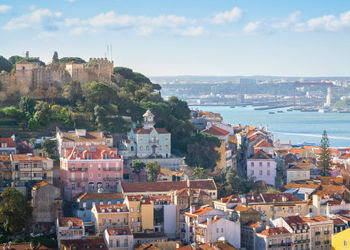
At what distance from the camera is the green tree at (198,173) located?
40.0 m

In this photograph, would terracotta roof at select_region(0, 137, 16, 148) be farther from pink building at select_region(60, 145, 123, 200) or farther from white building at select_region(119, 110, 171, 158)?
white building at select_region(119, 110, 171, 158)

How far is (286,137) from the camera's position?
268 ft

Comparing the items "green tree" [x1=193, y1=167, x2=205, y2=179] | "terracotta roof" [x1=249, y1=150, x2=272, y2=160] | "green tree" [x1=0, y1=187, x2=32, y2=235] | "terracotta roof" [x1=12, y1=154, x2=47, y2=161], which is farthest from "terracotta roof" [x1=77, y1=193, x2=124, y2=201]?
"terracotta roof" [x1=249, y1=150, x2=272, y2=160]

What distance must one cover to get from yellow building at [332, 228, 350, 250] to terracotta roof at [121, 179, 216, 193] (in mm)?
6771

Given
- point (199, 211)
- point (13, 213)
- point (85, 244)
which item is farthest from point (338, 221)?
point (13, 213)

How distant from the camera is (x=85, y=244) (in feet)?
97.1

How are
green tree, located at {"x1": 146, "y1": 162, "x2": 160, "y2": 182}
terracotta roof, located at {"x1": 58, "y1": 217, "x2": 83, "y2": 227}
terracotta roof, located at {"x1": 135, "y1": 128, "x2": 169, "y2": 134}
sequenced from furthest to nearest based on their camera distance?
terracotta roof, located at {"x1": 135, "y1": 128, "x2": 169, "y2": 134} → green tree, located at {"x1": 146, "y1": 162, "x2": 160, "y2": 182} → terracotta roof, located at {"x1": 58, "y1": 217, "x2": 83, "y2": 227}

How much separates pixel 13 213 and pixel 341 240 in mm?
12022

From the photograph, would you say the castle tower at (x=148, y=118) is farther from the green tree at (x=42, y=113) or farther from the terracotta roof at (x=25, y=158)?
the terracotta roof at (x=25, y=158)

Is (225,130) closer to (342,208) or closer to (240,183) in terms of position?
(240,183)

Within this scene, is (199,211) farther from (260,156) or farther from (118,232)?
(260,156)

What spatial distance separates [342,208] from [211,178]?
6.26m

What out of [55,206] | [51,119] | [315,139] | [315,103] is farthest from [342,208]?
[315,103]

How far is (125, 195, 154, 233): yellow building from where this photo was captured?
3278 cm
